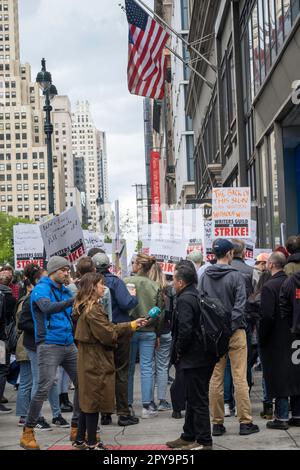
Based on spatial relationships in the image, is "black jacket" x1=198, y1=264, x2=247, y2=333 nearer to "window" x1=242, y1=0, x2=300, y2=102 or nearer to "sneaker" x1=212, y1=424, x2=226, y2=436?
"sneaker" x1=212, y1=424, x2=226, y2=436

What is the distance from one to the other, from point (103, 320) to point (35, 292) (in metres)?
1.28

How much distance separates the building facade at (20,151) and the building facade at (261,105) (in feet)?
481

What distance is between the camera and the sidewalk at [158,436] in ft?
29.0

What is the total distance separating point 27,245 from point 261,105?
686cm

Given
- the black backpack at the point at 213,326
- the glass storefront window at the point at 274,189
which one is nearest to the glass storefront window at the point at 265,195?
the glass storefront window at the point at 274,189

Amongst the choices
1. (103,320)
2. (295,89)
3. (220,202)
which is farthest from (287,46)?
(103,320)

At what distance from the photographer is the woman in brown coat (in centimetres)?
853

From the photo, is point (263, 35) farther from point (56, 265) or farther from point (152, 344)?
point (56, 265)

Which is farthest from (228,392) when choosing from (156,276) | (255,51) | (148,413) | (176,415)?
(255,51)

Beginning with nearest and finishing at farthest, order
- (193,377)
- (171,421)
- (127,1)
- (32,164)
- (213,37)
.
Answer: (193,377), (171,421), (127,1), (213,37), (32,164)

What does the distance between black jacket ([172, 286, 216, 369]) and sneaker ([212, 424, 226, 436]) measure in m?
1.15

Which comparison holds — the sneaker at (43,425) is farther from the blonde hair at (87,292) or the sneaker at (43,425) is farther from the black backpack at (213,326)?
the black backpack at (213,326)
